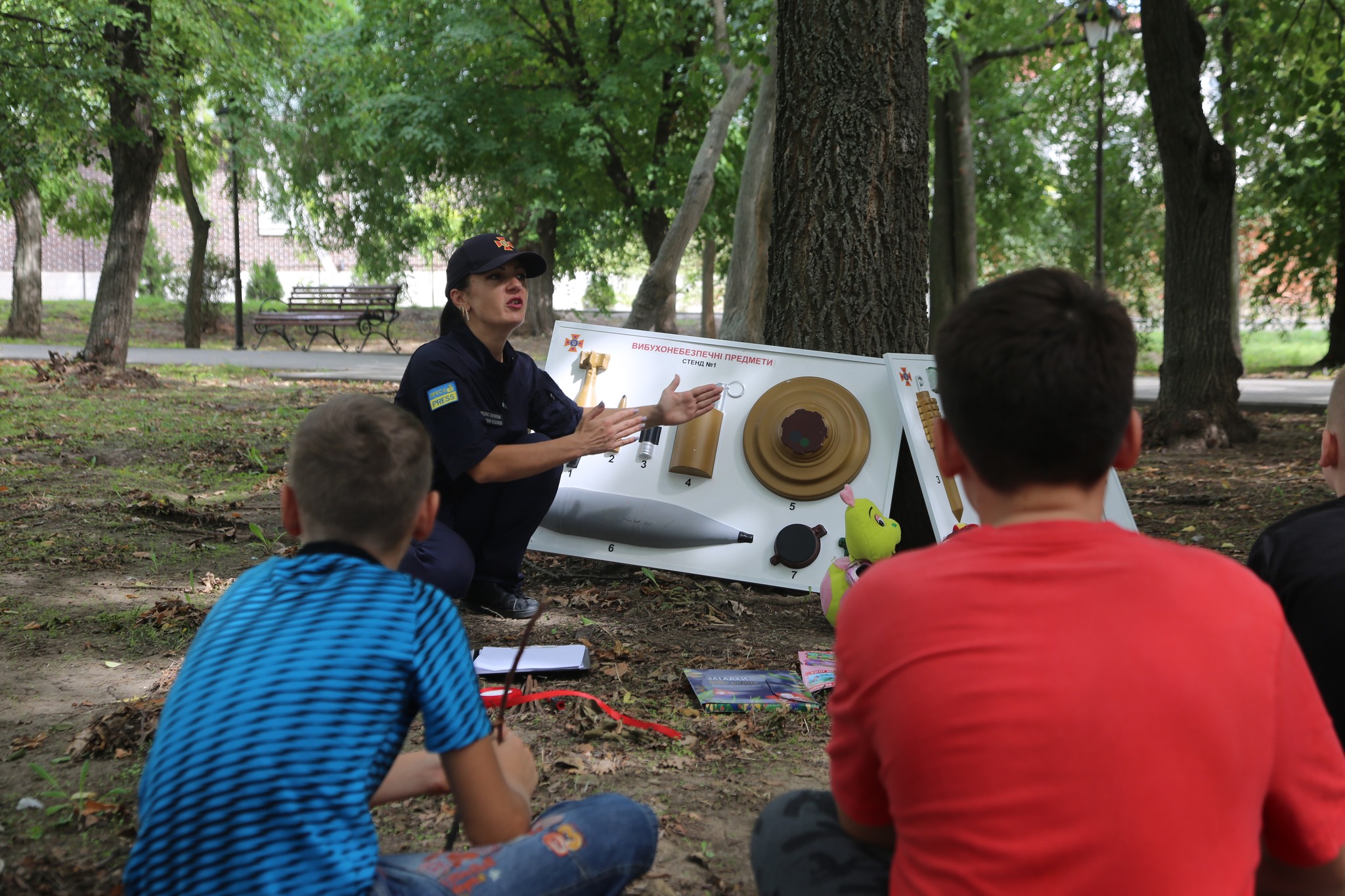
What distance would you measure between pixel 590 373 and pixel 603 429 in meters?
1.03

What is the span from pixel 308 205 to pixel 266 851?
2554 centimetres

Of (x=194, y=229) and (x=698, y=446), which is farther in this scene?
(x=194, y=229)

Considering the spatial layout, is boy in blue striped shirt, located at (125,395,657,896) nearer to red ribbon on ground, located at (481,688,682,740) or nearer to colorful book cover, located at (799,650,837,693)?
red ribbon on ground, located at (481,688,682,740)

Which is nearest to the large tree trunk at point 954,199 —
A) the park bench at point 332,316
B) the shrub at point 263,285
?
the park bench at point 332,316

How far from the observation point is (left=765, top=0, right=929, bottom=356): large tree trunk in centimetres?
488

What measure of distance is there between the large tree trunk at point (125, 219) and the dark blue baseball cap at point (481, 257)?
35.0 feet

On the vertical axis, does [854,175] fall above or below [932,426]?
above

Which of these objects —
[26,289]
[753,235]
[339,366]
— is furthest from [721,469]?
[26,289]

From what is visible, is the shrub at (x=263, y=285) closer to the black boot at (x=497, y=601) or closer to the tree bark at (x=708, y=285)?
the tree bark at (x=708, y=285)

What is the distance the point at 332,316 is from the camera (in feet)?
72.6

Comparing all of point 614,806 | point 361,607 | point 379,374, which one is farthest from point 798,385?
point 379,374

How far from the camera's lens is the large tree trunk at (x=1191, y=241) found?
29.6 ft

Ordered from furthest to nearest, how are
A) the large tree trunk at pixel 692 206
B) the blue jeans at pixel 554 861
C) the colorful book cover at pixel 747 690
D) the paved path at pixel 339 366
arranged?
the paved path at pixel 339 366, the large tree trunk at pixel 692 206, the colorful book cover at pixel 747 690, the blue jeans at pixel 554 861

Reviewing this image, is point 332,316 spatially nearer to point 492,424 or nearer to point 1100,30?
point 1100,30
